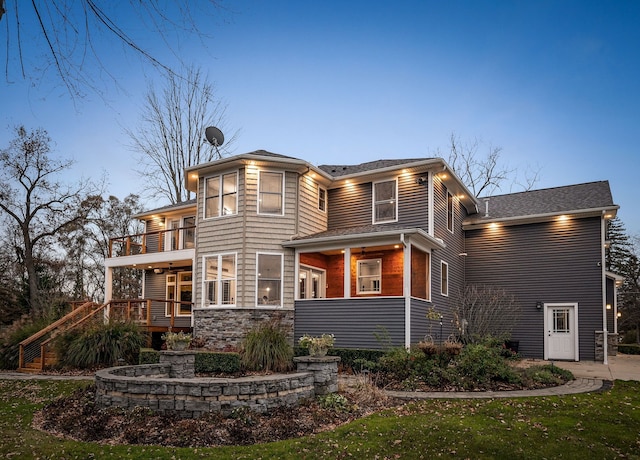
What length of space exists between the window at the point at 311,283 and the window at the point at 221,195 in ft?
9.68

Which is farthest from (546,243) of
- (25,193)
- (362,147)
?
(362,147)

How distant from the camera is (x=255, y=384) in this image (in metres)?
7.86

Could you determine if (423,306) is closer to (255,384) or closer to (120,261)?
(255,384)

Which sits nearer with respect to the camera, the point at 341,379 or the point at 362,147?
the point at 341,379

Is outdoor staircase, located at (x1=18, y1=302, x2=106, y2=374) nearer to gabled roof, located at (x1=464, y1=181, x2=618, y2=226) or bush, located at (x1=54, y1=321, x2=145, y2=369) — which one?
bush, located at (x1=54, y1=321, x2=145, y2=369)

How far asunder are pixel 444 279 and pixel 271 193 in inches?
251

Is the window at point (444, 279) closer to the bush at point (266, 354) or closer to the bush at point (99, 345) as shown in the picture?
the bush at point (266, 354)

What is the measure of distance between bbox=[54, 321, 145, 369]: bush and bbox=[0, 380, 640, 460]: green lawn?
520 centimetres

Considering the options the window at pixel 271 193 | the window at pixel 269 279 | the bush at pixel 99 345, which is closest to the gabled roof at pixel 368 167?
the window at pixel 271 193

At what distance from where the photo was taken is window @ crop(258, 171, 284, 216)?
15188 mm

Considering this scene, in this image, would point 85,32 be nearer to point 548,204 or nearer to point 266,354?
point 266,354

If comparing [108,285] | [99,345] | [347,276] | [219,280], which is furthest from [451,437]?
[108,285]

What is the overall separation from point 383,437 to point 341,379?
14.4ft

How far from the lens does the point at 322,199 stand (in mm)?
16922
